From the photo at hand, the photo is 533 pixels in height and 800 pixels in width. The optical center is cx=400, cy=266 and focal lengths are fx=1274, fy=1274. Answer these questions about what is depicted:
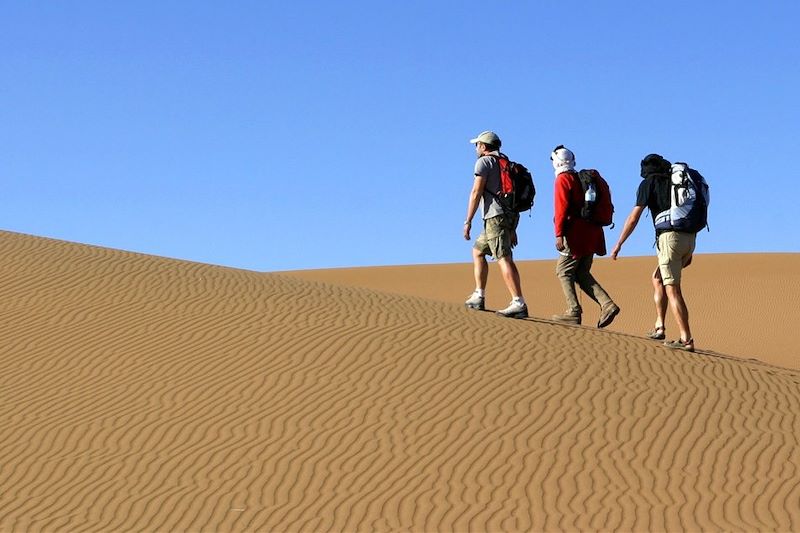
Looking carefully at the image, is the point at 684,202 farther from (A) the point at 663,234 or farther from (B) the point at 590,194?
(B) the point at 590,194

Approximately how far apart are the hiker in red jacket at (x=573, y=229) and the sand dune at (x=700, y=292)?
9168 millimetres

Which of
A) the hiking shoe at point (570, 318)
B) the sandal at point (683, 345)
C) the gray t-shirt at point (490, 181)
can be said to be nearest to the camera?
the gray t-shirt at point (490, 181)

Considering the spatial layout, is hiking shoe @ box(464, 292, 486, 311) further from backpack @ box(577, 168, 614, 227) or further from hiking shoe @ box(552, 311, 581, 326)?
backpack @ box(577, 168, 614, 227)

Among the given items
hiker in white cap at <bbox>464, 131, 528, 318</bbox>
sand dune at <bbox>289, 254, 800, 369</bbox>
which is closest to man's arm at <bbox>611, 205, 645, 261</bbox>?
hiker in white cap at <bbox>464, 131, 528, 318</bbox>

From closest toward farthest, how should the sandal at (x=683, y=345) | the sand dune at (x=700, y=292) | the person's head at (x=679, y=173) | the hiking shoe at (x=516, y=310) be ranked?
the person's head at (x=679, y=173)
the sandal at (x=683, y=345)
the hiking shoe at (x=516, y=310)
the sand dune at (x=700, y=292)

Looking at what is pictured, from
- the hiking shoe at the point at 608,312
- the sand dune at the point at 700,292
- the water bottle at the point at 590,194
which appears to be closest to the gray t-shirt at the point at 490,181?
the water bottle at the point at 590,194

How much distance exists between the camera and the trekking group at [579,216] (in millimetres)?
12453

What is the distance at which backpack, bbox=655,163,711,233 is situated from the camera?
40.3 ft

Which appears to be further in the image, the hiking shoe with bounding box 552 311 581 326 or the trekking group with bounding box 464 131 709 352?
the hiking shoe with bounding box 552 311 581 326

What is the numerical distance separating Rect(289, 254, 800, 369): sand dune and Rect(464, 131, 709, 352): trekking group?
9246 millimetres

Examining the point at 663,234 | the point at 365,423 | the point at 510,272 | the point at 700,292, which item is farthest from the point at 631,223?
the point at 700,292

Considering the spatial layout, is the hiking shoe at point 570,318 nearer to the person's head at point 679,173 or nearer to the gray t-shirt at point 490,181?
the gray t-shirt at point 490,181

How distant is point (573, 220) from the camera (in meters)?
13.4

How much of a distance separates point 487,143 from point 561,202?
0.99 m
